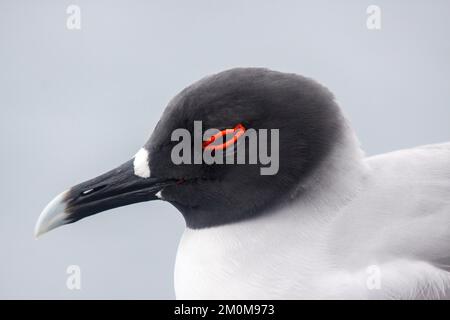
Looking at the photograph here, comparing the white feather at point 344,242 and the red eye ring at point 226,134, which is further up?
the red eye ring at point 226,134

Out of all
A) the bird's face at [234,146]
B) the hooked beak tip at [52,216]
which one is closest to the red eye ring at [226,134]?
A: the bird's face at [234,146]

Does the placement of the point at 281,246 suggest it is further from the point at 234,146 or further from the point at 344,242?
the point at 234,146

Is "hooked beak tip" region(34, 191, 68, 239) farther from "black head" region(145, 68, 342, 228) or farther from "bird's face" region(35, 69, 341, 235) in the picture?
"black head" region(145, 68, 342, 228)

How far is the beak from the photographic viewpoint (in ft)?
8.25

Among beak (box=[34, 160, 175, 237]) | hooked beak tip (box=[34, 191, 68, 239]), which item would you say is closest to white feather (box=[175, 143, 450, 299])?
beak (box=[34, 160, 175, 237])

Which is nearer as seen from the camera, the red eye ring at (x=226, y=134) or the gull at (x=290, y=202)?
the gull at (x=290, y=202)

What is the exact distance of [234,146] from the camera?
2.40 metres

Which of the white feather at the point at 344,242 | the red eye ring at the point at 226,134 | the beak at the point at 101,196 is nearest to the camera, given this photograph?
the white feather at the point at 344,242

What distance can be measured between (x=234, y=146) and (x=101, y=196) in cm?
41

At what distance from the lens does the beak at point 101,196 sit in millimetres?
2516

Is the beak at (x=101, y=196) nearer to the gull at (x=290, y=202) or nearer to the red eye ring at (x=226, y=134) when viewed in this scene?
the gull at (x=290, y=202)

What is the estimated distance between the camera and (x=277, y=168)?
2.40 meters
